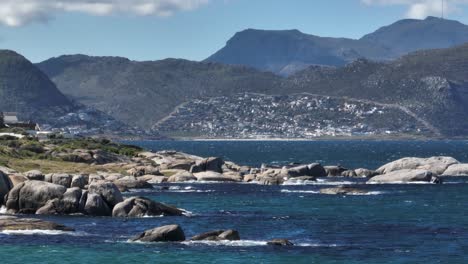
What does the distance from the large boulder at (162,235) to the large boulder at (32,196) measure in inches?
666

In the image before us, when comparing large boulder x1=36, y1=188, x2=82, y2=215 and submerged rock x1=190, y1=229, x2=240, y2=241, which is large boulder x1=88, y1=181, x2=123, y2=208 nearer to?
large boulder x1=36, y1=188, x2=82, y2=215

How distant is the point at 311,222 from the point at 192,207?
15.4 m

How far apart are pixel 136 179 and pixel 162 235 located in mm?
51637

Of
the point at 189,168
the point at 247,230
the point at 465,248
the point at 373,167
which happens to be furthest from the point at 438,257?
the point at 373,167

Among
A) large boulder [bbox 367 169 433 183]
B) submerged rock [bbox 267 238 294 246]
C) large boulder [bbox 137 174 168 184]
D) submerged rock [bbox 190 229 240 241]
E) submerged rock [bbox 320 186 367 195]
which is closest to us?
submerged rock [bbox 267 238 294 246]

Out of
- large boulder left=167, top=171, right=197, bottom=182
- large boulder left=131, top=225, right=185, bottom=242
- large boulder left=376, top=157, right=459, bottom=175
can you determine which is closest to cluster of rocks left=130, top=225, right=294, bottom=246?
large boulder left=131, top=225, right=185, bottom=242

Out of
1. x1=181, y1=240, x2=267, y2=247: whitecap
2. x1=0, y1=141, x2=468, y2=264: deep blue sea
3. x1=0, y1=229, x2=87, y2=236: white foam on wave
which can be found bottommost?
x1=0, y1=141, x2=468, y2=264: deep blue sea

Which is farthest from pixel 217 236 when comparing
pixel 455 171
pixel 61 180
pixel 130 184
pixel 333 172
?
pixel 455 171

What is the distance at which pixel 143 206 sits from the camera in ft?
246

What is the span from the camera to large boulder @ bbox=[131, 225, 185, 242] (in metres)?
60.5

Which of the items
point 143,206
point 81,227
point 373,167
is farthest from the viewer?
point 373,167

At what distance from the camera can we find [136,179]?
366 ft

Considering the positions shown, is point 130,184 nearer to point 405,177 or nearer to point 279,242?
point 405,177

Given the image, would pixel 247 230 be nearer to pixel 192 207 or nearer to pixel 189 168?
pixel 192 207
